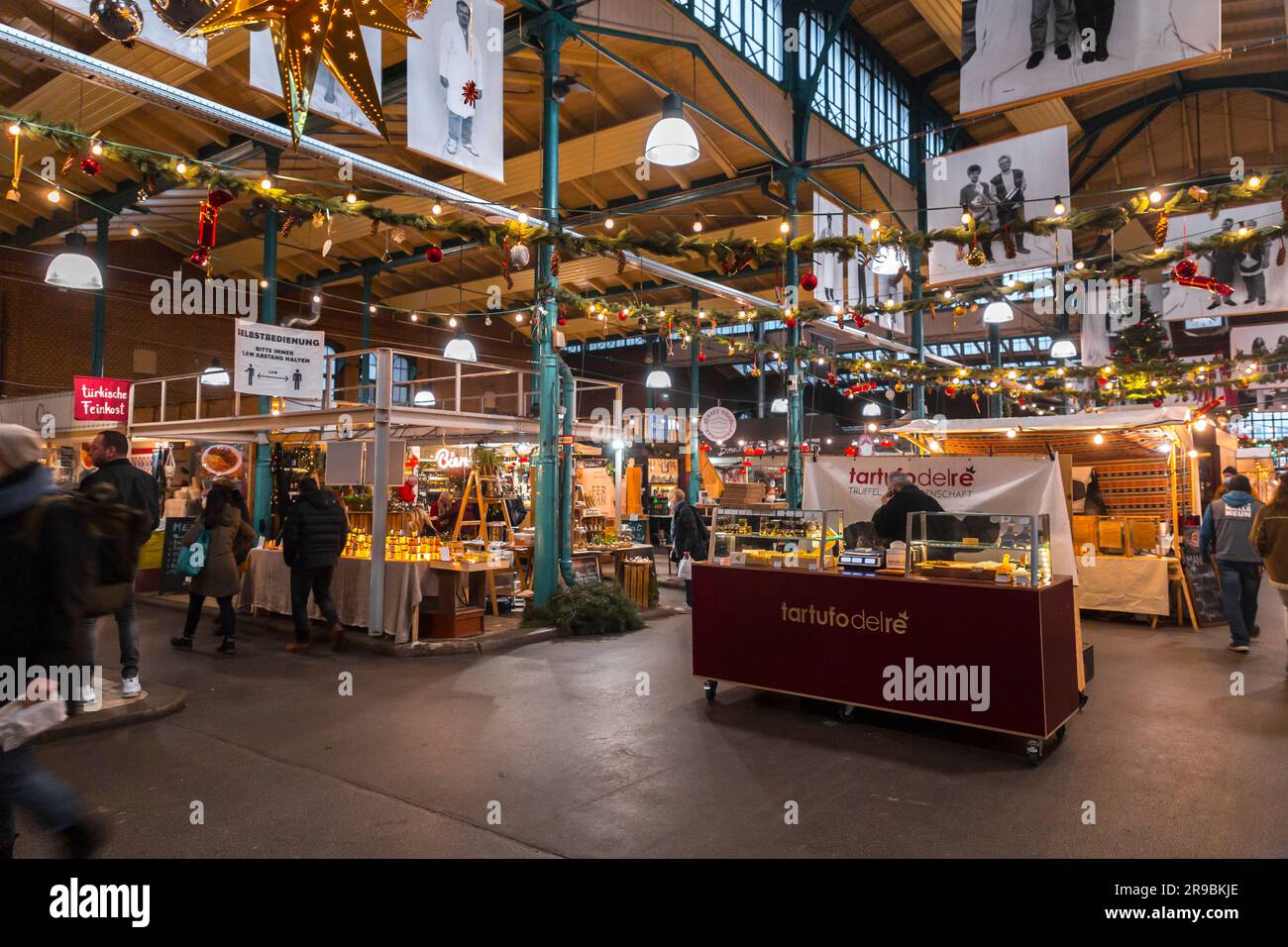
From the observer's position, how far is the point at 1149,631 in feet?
30.5

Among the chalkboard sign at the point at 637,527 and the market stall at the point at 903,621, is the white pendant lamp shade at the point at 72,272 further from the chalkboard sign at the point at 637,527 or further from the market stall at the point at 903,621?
the chalkboard sign at the point at 637,527

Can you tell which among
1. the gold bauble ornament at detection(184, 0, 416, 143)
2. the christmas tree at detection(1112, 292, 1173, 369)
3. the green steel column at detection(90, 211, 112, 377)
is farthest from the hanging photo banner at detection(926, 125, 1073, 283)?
the green steel column at detection(90, 211, 112, 377)

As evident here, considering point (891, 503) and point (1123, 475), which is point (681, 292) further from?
point (891, 503)

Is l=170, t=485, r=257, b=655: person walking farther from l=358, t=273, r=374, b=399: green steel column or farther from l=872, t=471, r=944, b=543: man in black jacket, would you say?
l=358, t=273, r=374, b=399: green steel column

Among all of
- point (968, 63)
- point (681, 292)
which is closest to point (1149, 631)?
point (968, 63)

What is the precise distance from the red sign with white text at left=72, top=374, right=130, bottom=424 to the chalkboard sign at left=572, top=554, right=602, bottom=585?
7547 millimetres

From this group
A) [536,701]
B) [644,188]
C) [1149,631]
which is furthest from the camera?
[644,188]

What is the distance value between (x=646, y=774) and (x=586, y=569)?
6.05 meters

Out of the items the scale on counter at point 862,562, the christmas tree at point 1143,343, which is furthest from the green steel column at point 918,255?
the scale on counter at point 862,562

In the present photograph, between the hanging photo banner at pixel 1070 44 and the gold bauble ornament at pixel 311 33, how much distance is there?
18.2ft

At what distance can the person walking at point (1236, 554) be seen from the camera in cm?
780

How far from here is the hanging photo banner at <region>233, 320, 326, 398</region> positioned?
9.73m

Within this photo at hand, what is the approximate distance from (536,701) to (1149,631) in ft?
25.0

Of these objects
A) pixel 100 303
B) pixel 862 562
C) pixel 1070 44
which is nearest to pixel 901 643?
pixel 862 562
